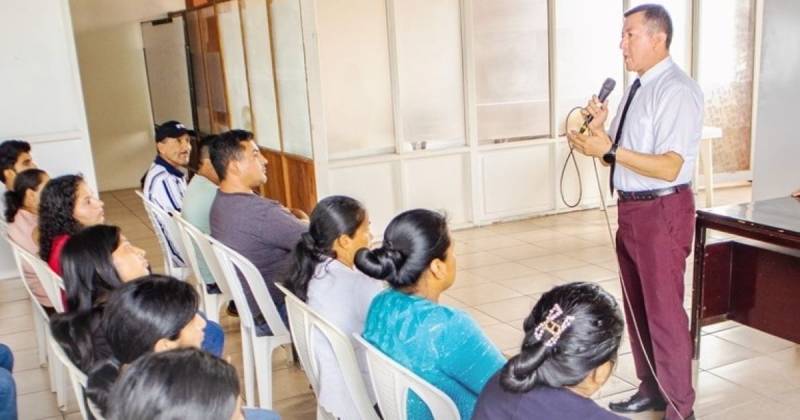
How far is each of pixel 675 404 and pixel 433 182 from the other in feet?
11.0

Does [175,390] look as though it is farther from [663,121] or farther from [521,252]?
[521,252]

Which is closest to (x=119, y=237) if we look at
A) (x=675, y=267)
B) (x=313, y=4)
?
(x=675, y=267)

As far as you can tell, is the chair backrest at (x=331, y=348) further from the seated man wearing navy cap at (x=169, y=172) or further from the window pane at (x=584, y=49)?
the window pane at (x=584, y=49)

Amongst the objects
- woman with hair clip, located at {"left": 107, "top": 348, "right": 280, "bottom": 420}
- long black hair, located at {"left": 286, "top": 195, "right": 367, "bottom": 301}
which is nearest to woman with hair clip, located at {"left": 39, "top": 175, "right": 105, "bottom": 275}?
long black hair, located at {"left": 286, "top": 195, "right": 367, "bottom": 301}

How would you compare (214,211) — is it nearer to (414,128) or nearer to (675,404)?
(675,404)

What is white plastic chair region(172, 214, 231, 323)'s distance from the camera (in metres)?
2.90

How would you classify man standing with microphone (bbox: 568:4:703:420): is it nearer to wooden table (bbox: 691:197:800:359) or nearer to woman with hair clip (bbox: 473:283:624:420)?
wooden table (bbox: 691:197:800:359)

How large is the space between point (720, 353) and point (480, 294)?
137cm

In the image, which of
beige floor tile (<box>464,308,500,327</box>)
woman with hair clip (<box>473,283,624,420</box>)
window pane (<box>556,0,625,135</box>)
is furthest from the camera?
window pane (<box>556,0,625,135</box>)

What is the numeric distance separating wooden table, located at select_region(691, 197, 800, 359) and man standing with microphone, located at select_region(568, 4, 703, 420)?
1.25 ft

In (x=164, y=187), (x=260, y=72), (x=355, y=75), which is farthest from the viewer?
(x=260, y=72)

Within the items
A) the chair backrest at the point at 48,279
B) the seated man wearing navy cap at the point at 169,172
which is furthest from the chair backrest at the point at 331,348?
the seated man wearing navy cap at the point at 169,172

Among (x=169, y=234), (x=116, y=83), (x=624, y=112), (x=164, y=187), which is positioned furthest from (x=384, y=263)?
(x=116, y=83)

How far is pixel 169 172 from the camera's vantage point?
4.00 m
